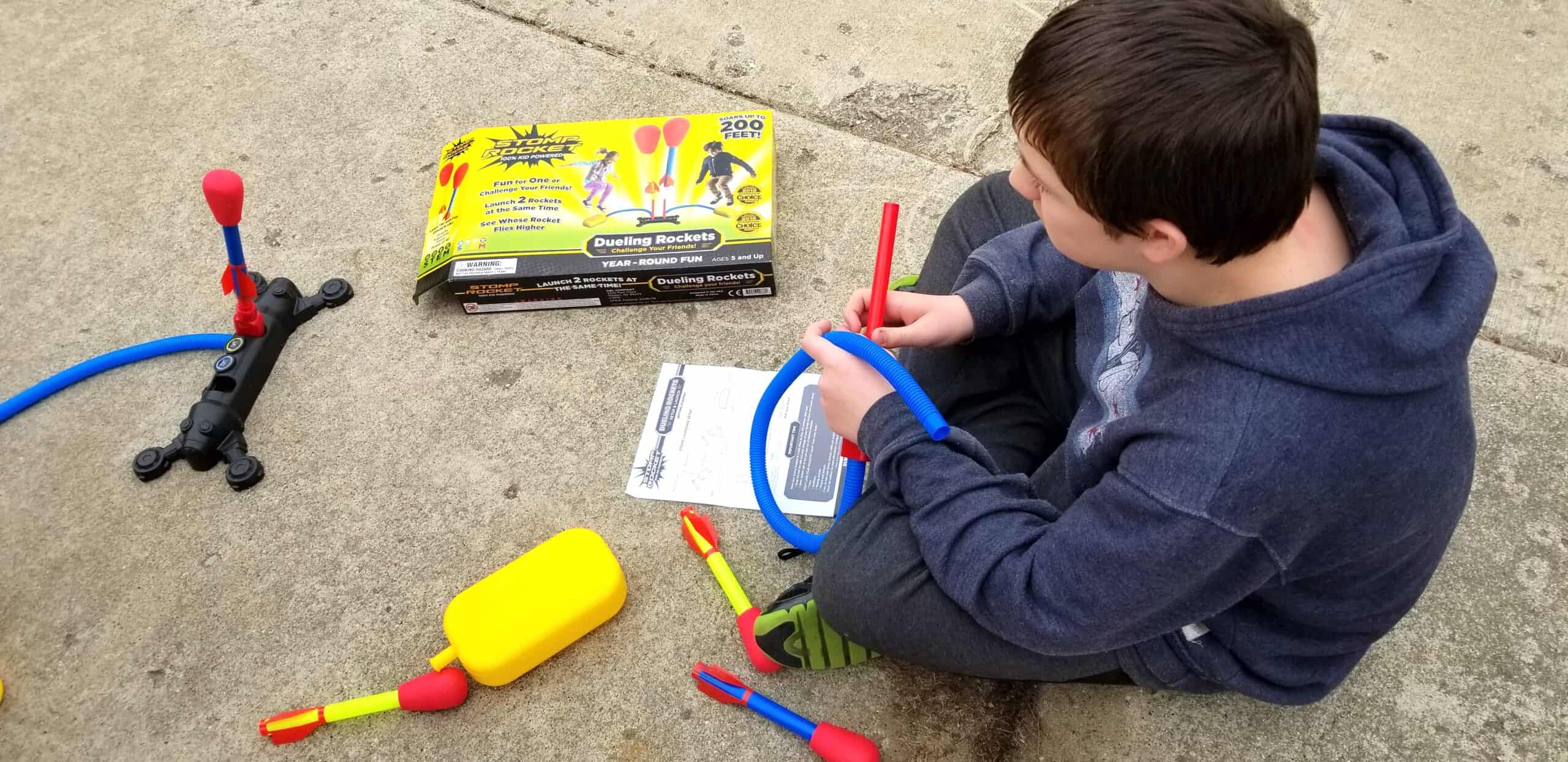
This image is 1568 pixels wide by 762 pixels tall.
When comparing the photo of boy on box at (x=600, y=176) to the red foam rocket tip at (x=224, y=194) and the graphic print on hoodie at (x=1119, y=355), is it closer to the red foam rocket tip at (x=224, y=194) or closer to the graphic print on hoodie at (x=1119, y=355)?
the red foam rocket tip at (x=224, y=194)

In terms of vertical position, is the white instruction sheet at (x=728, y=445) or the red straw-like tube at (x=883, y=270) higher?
the red straw-like tube at (x=883, y=270)

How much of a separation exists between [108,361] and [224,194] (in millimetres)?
488

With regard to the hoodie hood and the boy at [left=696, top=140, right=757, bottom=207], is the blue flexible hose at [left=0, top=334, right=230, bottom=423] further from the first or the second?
the hoodie hood

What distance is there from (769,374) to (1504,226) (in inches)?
47.8

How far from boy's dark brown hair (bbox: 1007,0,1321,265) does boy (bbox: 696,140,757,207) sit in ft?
2.90

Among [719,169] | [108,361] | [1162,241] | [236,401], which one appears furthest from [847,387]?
[108,361]

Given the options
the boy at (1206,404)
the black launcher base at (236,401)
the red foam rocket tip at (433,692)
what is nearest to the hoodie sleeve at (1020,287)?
the boy at (1206,404)

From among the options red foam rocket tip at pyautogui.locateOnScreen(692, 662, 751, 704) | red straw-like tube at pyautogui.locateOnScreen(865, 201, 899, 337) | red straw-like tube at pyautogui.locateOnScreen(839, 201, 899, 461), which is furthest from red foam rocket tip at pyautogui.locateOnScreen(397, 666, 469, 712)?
red straw-like tube at pyautogui.locateOnScreen(865, 201, 899, 337)

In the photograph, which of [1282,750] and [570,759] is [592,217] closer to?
[570,759]

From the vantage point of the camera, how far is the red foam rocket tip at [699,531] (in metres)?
1.32

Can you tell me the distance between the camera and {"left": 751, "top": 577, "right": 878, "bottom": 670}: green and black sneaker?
1134mm

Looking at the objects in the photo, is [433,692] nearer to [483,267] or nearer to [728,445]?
[728,445]

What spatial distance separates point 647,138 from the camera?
66.9 inches

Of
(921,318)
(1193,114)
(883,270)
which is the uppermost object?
(1193,114)
